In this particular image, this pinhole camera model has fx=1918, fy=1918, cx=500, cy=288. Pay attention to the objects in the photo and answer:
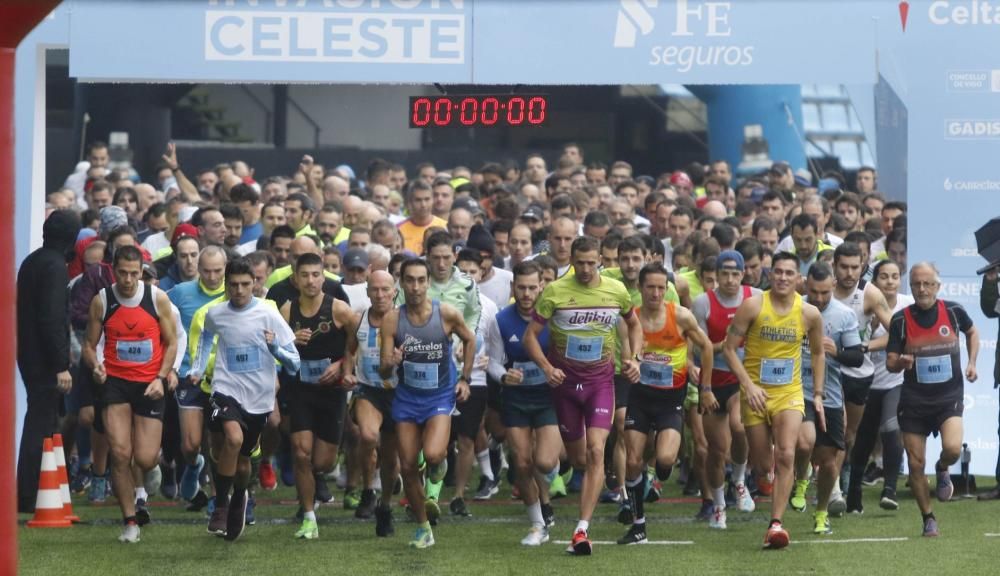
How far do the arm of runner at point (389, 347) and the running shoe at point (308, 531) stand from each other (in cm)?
124

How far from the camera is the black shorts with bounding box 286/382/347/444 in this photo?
1333 centimetres

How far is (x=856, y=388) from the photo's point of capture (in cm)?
1459

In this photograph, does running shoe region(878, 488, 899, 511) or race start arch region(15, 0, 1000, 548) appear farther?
race start arch region(15, 0, 1000, 548)

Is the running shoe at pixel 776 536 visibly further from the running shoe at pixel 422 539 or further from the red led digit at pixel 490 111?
the red led digit at pixel 490 111

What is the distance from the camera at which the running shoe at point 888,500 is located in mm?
14430

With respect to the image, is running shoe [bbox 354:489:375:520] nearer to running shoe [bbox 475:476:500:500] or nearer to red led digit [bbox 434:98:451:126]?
running shoe [bbox 475:476:500:500]

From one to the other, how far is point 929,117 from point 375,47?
15.6 feet

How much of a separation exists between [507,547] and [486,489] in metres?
2.81

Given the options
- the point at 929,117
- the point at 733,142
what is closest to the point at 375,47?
the point at 929,117

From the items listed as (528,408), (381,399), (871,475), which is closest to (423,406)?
(381,399)

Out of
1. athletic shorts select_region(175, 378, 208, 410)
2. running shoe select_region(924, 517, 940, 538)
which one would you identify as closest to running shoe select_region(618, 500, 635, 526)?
running shoe select_region(924, 517, 940, 538)

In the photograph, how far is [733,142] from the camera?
83.3 ft

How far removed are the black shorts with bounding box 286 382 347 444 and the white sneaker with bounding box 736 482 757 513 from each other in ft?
10.5

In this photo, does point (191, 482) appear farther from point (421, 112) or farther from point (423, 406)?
point (421, 112)
